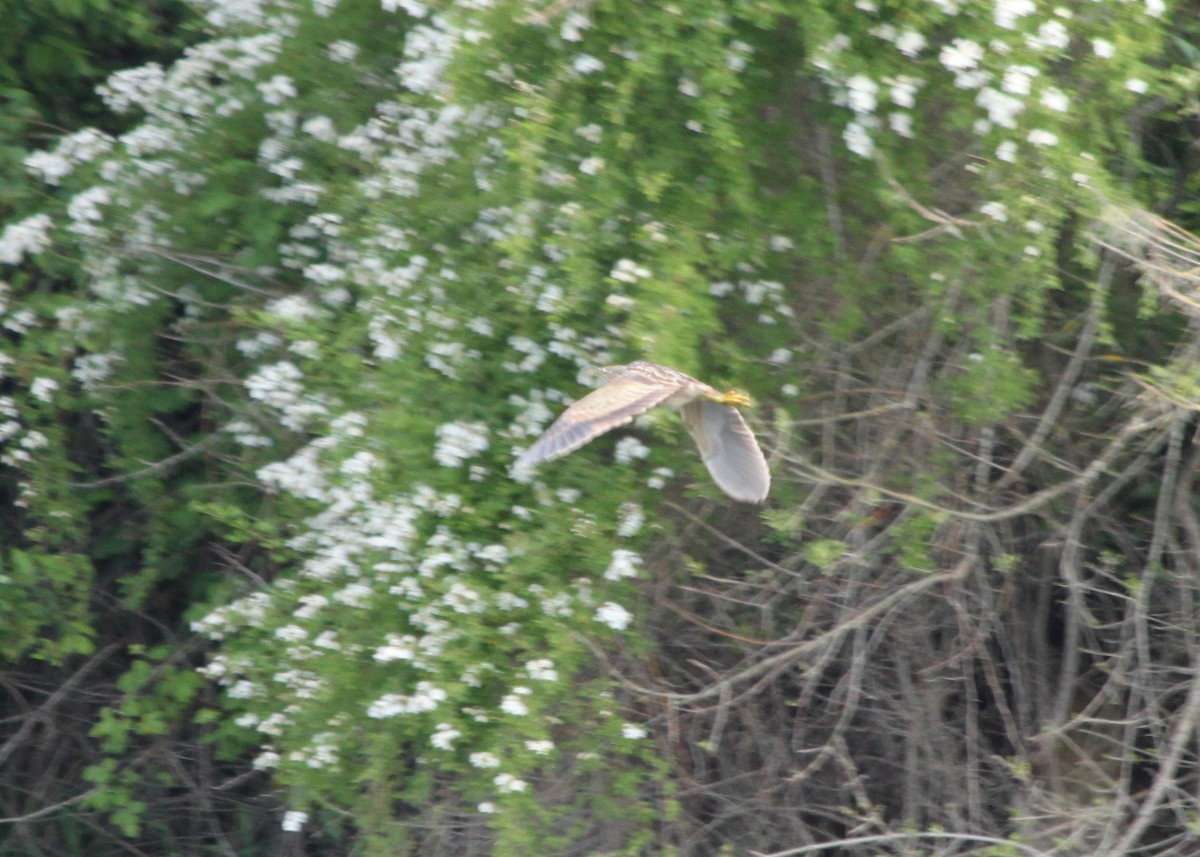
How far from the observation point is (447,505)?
351 centimetres

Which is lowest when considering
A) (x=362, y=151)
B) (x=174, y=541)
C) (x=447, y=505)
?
(x=174, y=541)

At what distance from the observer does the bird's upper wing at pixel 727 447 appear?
3.27 metres

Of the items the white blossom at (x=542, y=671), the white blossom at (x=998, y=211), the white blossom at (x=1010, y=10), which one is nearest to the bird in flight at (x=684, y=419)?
the white blossom at (x=542, y=671)

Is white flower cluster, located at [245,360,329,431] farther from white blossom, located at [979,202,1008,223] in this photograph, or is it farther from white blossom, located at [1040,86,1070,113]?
white blossom, located at [1040,86,1070,113]

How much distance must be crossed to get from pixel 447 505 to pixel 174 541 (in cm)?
194

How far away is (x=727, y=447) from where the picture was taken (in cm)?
331

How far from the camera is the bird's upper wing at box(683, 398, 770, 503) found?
10.7 ft

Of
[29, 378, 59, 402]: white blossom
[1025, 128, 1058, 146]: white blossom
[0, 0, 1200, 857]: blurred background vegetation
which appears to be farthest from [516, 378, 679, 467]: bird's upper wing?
[29, 378, 59, 402]: white blossom

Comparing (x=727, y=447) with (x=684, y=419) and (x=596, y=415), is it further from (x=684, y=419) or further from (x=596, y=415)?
(x=596, y=415)

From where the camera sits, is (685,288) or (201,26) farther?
(201,26)

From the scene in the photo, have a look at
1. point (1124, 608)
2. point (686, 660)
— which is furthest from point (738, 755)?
point (1124, 608)

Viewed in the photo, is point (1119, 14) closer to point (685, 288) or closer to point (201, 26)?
point (685, 288)

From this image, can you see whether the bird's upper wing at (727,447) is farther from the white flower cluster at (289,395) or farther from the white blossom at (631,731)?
the white flower cluster at (289,395)

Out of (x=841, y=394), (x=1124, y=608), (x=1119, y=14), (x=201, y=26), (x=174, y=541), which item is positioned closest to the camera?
(x=1119, y=14)
